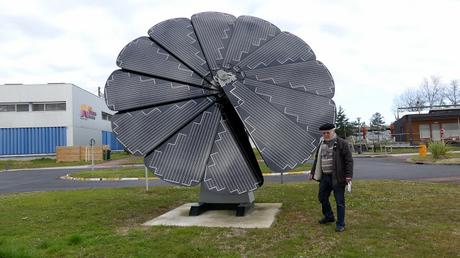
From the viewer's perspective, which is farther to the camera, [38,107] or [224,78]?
[38,107]

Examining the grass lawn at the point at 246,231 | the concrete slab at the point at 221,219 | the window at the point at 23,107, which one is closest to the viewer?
the grass lawn at the point at 246,231

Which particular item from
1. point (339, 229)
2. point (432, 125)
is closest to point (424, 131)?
point (432, 125)

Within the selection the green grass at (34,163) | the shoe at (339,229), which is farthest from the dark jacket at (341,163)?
the green grass at (34,163)

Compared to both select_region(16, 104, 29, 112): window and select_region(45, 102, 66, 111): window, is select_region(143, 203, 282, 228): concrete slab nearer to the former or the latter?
select_region(45, 102, 66, 111): window

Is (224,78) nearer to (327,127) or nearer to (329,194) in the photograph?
(327,127)

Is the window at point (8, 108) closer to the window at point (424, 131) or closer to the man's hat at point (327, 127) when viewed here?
the window at point (424, 131)

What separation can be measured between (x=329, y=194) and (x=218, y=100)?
9.13 ft

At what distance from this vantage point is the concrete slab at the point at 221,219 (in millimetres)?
8297

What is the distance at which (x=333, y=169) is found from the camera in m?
7.75

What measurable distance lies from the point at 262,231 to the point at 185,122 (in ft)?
8.37

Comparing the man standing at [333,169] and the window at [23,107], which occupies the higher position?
the window at [23,107]

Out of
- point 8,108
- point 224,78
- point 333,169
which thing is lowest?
point 333,169

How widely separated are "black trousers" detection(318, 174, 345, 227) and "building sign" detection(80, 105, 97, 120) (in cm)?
4495

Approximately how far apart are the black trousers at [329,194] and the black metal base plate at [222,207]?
170 centimetres
